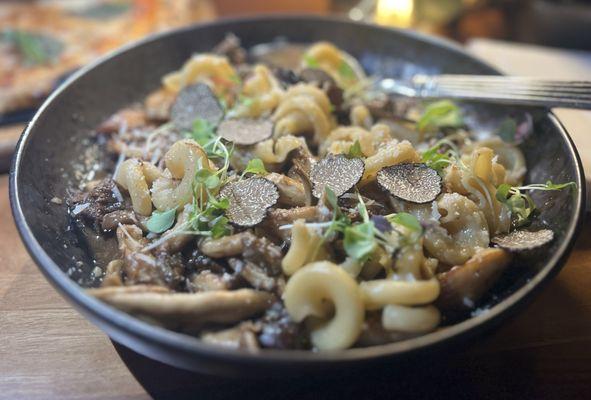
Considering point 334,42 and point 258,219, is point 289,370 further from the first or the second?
point 334,42

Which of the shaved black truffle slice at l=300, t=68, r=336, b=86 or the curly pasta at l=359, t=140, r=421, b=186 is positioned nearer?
the curly pasta at l=359, t=140, r=421, b=186

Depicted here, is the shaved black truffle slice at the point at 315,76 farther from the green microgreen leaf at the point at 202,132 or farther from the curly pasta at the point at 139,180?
the curly pasta at the point at 139,180

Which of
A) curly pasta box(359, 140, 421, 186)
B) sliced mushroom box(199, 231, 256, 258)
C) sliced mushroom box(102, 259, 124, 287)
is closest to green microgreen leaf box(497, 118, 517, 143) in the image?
curly pasta box(359, 140, 421, 186)

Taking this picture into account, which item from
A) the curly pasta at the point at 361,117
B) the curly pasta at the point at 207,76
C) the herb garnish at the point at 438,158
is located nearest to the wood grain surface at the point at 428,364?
the herb garnish at the point at 438,158

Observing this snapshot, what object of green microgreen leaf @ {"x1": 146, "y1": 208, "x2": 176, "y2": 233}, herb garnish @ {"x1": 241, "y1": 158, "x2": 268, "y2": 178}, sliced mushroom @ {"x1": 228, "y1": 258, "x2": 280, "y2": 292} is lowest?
sliced mushroom @ {"x1": 228, "y1": 258, "x2": 280, "y2": 292}

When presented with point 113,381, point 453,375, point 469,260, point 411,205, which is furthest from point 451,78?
point 113,381

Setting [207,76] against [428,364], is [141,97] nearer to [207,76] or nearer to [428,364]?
[207,76]

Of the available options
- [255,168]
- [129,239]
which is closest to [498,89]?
[255,168]

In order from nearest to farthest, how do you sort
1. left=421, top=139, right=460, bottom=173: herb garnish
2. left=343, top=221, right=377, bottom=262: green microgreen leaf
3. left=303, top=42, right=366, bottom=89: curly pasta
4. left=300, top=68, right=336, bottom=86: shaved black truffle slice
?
left=343, top=221, right=377, bottom=262: green microgreen leaf
left=421, top=139, right=460, bottom=173: herb garnish
left=300, top=68, right=336, bottom=86: shaved black truffle slice
left=303, top=42, right=366, bottom=89: curly pasta

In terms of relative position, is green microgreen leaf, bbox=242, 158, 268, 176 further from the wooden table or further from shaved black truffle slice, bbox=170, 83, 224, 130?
the wooden table
